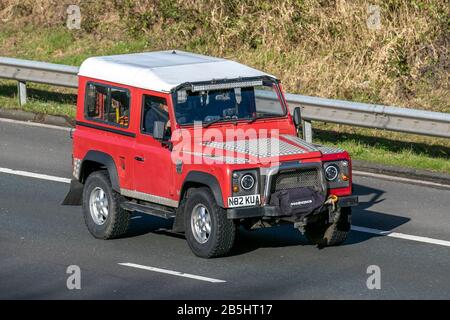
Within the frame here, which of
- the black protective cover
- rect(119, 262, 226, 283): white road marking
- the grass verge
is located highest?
the black protective cover

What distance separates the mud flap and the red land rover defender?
0.04 ft

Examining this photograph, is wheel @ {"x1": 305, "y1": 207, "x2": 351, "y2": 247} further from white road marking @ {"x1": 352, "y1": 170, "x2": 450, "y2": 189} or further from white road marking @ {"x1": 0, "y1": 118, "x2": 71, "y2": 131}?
white road marking @ {"x1": 0, "y1": 118, "x2": 71, "y2": 131}

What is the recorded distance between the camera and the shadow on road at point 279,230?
14625 millimetres

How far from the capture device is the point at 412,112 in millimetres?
18766

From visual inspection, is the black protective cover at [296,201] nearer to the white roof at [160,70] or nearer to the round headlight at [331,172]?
the round headlight at [331,172]

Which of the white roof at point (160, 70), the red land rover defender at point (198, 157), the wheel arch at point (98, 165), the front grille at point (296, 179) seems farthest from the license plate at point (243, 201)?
the wheel arch at point (98, 165)

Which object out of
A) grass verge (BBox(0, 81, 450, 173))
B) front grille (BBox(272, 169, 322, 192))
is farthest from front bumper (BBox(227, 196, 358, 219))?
grass verge (BBox(0, 81, 450, 173))

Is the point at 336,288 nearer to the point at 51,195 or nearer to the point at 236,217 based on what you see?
the point at 236,217

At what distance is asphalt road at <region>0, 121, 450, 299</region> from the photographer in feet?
41.5

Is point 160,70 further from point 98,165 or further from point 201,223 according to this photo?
point 201,223

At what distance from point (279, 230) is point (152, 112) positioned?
2290 mm
